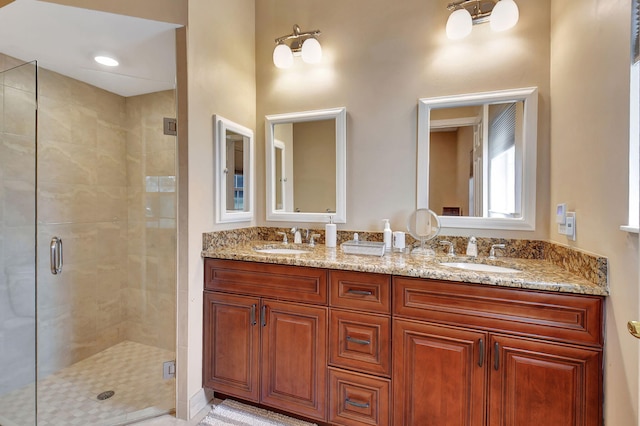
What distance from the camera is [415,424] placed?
1271mm

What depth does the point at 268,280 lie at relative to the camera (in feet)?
5.11

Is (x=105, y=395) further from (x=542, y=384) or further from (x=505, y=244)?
(x=505, y=244)

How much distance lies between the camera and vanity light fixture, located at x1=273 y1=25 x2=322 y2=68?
1979 mm

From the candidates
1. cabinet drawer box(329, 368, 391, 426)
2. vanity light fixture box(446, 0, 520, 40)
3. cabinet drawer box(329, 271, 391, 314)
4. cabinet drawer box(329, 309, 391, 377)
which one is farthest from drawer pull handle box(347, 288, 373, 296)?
vanity light fixture box(446, 0, 520, 40)

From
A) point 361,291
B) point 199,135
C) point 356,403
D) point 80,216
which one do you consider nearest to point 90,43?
point 199,135

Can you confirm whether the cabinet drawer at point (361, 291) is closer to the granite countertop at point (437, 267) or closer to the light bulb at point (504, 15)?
the granite countertop at point (437, 267)

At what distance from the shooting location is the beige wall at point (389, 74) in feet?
5.29

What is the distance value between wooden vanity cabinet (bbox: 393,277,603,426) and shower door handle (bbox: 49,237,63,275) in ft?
7.59

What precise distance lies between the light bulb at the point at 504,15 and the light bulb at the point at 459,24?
0.41 ft

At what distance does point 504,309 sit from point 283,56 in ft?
6.69

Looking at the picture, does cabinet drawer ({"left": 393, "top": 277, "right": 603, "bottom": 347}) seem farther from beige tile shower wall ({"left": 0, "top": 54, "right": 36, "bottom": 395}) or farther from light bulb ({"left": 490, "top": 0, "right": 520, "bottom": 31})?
beige tile shower wall ({"left": 0, "top": 54, "right": 36, "bottom": 395})

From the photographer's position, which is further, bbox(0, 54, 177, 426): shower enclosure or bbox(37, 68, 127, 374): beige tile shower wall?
bbox(37, 68, 127, 374): beige tile shower wall

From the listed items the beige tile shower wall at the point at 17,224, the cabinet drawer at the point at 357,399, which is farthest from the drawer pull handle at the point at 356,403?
the beige tile shower wall at the point at 17,224

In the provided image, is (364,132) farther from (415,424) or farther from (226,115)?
(415,424)
